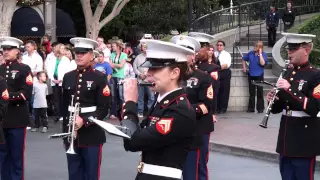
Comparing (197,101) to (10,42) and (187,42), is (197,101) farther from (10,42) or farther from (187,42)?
(10,42)

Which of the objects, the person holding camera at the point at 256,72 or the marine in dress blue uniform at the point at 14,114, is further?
the person holding camera at the point at 256,72

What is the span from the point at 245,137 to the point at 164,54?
361 inches

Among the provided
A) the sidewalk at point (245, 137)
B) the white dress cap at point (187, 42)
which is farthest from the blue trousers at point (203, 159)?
the sidewalk at point (245, 137)

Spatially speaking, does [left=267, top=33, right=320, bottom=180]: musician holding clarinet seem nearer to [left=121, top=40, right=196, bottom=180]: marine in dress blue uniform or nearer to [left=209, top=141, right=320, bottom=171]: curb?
[left=121, top=40, right=196, bottom=180]: marine in dress blue uniform

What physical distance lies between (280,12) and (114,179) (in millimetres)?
19991

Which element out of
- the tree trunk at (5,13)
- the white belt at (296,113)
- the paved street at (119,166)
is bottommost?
the paved street at (119,166)

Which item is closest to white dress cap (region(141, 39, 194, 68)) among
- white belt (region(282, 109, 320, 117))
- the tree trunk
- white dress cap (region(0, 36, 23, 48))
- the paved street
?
white belt (region(282, 109, 320, 117))

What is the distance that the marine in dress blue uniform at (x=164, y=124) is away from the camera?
5027 millimetres

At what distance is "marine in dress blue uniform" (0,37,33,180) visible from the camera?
9102mm

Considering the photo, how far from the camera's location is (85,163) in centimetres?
835

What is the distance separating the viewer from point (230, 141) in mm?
13609

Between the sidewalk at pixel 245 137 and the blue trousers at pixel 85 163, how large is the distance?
454cm

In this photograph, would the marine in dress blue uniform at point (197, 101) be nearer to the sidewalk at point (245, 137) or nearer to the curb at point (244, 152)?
the sidewalk at point (245, 137)

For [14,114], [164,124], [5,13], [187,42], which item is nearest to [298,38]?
[187,42]
